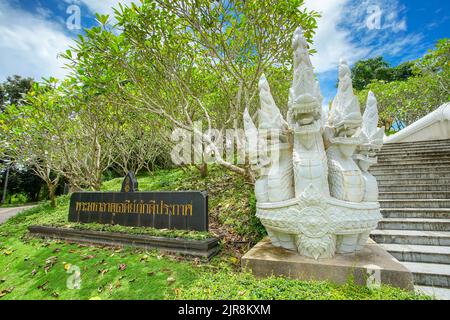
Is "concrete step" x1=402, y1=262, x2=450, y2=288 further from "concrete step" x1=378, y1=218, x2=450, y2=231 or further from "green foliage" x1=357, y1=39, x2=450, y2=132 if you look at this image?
"green foliage" x1=357, y1=39, x2=450, y2=132

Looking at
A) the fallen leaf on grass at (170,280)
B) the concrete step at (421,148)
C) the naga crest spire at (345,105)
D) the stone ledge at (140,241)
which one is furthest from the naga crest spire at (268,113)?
the concrete step at (421,148)

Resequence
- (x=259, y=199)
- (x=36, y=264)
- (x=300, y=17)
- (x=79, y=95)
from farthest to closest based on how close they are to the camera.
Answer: (x=79, y=95), (x=300, y=17), (x=36, y=264), (x=259, y=199)

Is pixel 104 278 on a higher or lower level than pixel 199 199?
lower

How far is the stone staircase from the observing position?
3.00 metres

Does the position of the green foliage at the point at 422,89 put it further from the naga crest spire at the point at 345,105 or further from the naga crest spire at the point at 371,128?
the naga crest spire at the point at 345,105

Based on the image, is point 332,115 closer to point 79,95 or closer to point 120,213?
point 120,213

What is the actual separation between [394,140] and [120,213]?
11668mm

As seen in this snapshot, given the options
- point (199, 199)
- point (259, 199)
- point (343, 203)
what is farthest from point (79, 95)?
point (343, 203)

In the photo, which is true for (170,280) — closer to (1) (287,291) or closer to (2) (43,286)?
(1) (287,291)

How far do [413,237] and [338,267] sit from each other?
7.26ft

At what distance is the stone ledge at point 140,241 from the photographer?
3.65 m

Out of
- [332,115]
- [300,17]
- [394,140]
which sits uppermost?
[300,17]

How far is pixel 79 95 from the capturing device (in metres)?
6.42

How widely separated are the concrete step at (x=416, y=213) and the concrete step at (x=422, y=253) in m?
1.01
